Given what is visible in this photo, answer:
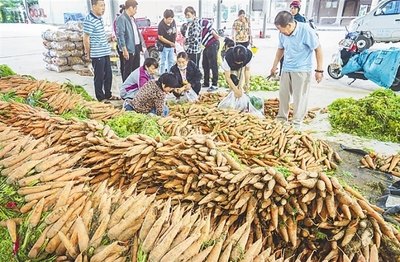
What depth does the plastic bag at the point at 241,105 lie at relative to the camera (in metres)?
4.45

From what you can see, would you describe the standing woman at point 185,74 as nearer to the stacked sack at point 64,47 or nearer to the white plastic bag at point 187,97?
the white plastic bag at point 187,97

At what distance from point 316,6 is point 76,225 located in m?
33.1

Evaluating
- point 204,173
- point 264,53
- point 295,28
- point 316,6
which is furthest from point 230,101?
point 316,6

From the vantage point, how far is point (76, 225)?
1.37 m

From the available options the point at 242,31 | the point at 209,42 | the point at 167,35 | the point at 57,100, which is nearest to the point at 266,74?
the point at 242,31

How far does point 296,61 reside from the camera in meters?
4.09

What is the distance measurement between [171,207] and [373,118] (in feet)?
12.6

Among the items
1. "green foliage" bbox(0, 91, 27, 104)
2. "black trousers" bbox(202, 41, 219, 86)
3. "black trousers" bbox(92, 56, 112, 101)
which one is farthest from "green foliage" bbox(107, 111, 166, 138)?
"black trousers" bbox(202, 41, 219, 86)

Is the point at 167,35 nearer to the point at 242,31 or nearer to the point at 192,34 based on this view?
the point at 192,34

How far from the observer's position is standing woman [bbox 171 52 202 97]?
5039mm

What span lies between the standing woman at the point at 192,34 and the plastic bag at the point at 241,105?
2.32 m

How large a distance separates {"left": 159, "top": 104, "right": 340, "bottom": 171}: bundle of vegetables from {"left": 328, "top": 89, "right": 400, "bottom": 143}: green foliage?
1.13 metres

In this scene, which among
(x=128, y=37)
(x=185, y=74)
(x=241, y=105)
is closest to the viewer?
(x=241, y=105)

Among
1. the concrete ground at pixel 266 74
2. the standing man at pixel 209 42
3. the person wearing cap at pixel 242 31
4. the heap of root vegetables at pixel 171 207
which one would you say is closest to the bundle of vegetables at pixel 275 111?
the concrete ground at pixel 266 74
